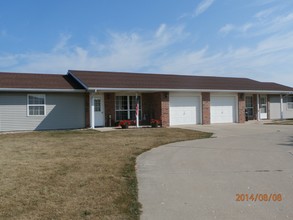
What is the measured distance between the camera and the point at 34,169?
812 cm

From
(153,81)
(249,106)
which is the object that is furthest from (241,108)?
(153,81)

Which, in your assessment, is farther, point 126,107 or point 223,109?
point 223,109

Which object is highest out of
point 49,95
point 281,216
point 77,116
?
point 49,95

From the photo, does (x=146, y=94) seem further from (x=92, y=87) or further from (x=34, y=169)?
(x=34, y=169)

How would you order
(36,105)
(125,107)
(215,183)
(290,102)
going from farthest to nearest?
(290,102), (125,107), (36,105), (215,183)

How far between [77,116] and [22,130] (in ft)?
11.2

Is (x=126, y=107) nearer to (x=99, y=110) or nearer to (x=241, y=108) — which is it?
(x=99, y=110)

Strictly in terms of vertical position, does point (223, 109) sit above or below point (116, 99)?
below

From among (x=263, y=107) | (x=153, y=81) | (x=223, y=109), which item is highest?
(x=153, y=81)

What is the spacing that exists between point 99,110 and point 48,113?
3503 millimetres

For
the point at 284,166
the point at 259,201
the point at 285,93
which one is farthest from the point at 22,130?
the point at 285,93

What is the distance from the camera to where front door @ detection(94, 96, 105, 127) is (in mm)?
22469

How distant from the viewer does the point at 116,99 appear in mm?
23328

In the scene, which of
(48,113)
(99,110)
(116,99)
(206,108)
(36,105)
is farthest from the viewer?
(206,108)
